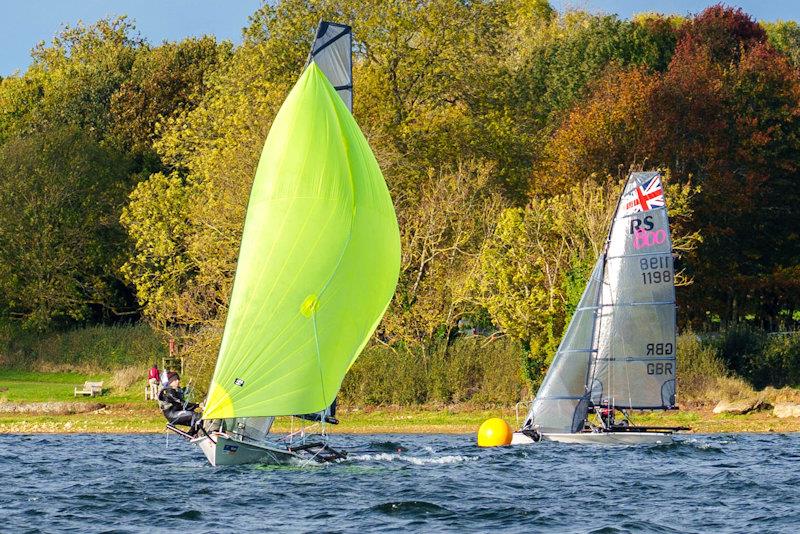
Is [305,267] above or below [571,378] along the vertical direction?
above

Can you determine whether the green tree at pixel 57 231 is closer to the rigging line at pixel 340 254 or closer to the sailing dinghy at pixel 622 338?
the sailing dinghy at pixel 622 338

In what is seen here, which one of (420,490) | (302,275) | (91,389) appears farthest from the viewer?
(91,389)

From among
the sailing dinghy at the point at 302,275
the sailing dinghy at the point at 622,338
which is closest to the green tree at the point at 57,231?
the sailing dinghy at the point at 622,338

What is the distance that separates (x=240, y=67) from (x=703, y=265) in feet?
→ 68.6

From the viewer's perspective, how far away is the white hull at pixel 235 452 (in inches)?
1086

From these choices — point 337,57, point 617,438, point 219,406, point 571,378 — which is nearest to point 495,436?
point 571,378

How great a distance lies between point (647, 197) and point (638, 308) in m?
2.95

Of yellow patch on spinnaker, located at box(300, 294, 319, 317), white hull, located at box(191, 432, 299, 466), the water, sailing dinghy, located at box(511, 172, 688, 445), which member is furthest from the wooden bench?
yellow patch on spinnaker, located at box(300, 294, 319, 317)

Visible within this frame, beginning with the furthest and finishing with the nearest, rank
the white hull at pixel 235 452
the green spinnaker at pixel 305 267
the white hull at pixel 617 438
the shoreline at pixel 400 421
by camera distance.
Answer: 1. the shoreline at pixel 400 421
2. the white hull at pixel 617 438
3. the white hull at pixel 235 452
4. the green spinnaker at pixel 305 267

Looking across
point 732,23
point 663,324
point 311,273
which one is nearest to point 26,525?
point 311,273

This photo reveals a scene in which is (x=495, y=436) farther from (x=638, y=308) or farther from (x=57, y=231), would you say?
Result: (x=57, y=231)

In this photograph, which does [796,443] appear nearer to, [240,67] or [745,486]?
[745,486]

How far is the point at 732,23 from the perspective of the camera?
68.4 metres

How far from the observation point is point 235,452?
2780cm
